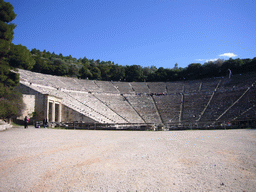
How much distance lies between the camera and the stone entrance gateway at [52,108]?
23000mm

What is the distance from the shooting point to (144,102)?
3762 centimetres

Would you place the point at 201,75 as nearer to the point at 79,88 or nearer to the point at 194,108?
the point at 194,108

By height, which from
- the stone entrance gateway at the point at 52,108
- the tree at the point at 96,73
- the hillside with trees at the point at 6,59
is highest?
the tree at the point at 96,73

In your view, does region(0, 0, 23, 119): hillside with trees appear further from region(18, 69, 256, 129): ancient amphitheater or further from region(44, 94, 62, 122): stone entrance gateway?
region(18, 69, 256, 129): ancient amphitheater

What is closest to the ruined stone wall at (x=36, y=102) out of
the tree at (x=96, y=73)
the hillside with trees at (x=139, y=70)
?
the hillside with trees at (x=139, y=70)

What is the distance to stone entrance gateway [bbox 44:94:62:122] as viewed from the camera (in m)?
23.0

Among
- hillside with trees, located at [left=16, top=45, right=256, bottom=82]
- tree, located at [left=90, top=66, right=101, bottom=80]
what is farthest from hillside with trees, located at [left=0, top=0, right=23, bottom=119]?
tree, located at [left=90, top=66, right=101, bottom=80]

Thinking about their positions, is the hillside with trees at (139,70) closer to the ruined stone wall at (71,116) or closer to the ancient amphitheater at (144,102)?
the ancient amphitheater at (144,102)

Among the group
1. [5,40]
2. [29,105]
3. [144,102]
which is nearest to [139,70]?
[144,102]

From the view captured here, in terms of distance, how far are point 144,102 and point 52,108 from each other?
18.5 meters

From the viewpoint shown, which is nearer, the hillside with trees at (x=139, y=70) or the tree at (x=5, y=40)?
the tree at (x=5, y=40)

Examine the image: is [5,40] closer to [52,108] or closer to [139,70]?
[52,108]

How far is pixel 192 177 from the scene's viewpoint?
3.92 m

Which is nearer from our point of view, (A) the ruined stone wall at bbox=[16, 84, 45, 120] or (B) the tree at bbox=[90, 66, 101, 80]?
(A) the ruined stone wall at bbox=[16, 84, 45, 120]
